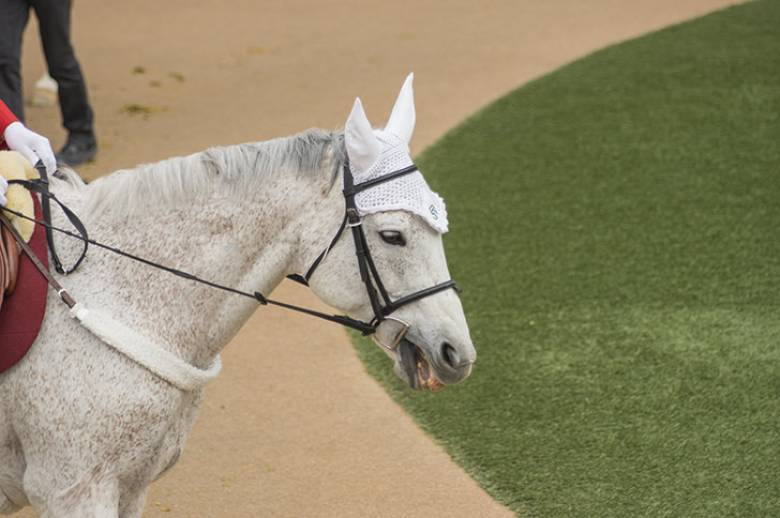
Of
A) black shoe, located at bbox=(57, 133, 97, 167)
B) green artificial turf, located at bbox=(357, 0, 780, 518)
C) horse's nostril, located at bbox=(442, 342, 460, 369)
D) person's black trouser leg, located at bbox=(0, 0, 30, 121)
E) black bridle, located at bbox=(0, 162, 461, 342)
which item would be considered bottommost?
black shoe, located at bbox=(57, 133, 97, 167)

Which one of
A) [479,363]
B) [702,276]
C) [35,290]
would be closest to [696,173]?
[702,276]

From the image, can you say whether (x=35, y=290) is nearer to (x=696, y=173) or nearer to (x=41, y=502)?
(x=41, y=502)

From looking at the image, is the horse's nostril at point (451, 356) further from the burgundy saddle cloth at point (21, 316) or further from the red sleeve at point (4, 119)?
the red sleeve at point (4, 119)

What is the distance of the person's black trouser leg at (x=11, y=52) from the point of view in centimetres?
537

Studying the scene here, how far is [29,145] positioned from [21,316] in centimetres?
65

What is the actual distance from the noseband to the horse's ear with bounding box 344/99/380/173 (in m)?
0.05

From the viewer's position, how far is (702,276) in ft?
17.5

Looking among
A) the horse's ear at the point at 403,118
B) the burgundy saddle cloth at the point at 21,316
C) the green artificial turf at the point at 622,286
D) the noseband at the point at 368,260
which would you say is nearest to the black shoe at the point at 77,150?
the green artificial turf at the point at 622,286

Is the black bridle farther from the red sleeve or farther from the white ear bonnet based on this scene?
the red sleeve

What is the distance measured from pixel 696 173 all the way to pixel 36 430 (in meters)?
5.54

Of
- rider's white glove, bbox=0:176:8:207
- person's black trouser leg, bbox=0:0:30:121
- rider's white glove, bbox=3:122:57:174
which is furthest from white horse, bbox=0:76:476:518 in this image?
person's black trouser leg, bbox=0:0:30:121

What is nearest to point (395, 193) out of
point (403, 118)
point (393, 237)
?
point (393, 237)

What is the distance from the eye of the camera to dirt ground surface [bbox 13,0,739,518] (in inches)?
151

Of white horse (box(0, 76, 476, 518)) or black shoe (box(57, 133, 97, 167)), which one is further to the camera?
black shoe (box(57, 133, 97, 167))
